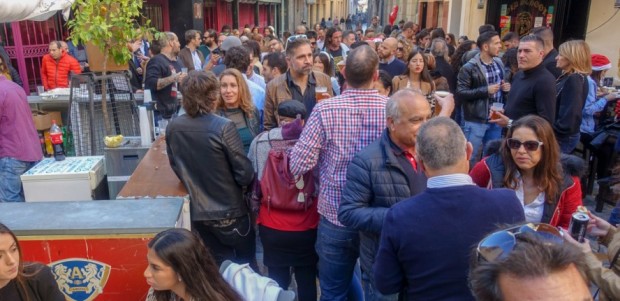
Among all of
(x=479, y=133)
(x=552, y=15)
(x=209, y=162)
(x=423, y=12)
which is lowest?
(x=479, y=133)

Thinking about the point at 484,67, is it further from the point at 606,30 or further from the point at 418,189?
the point at 606,30

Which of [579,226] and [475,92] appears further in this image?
[475,92]

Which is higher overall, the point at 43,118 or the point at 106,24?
the point at 106,24

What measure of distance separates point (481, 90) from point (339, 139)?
3501 mm

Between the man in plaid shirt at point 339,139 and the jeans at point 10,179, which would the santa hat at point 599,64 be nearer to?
the man in plaid shirt at point 339,139

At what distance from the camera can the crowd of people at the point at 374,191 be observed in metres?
1.97

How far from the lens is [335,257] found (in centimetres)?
310

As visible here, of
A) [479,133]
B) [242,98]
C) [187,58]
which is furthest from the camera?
[187,58]

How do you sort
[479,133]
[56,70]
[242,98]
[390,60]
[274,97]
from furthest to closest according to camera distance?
1. [56,70]
2. [390,60]
3. [479,133]
4. [274,97]
5. [242,98]

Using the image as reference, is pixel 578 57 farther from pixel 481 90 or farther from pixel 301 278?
pixel 301 278

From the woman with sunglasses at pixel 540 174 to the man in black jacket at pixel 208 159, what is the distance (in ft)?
5.33

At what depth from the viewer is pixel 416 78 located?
595cm

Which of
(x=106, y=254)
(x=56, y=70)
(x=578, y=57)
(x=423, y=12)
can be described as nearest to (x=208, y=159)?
(x=106, y=254)

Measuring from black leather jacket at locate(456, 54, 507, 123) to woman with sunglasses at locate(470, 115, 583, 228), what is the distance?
122 inches
